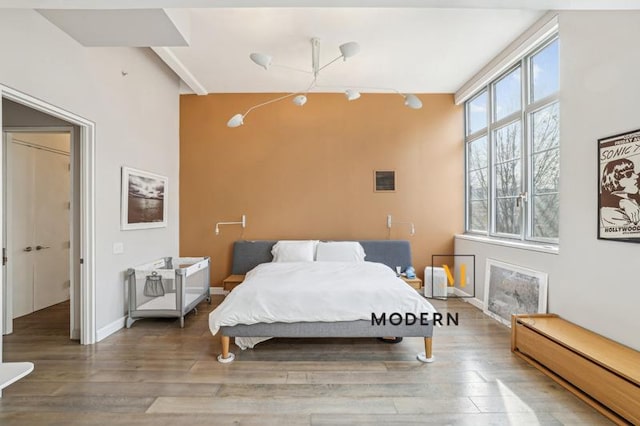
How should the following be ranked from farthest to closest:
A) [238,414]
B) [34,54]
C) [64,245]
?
[64,245] < [34,54] < [238,414]

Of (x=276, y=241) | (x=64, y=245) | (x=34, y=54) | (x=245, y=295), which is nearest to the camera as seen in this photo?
(x=34, y=54)

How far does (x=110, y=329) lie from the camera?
3426mm

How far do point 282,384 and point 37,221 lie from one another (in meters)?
4.08

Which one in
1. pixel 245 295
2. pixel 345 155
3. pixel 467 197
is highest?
pixel 345 155

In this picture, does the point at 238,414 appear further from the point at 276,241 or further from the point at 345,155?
the point at 345,155

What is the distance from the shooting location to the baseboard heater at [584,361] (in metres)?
1.93

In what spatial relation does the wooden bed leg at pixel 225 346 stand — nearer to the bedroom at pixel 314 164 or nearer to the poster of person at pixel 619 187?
the bedroom at pixel 314 164

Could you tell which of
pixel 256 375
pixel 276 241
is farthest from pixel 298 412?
pixel 276 241

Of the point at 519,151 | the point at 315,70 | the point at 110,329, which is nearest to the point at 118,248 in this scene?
the point at 110,329

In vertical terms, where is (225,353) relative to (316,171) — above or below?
below

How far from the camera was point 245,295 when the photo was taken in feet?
9.52

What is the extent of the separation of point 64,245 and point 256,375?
3926mm

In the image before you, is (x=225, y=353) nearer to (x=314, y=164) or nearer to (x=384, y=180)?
(x=314, y=164)

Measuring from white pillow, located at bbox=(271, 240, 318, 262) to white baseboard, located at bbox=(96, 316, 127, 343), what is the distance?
6.54ft
